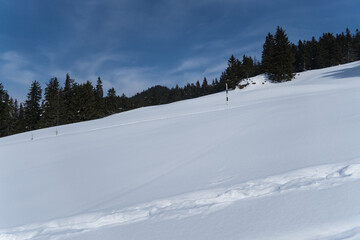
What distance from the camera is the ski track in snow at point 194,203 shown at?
116 inches

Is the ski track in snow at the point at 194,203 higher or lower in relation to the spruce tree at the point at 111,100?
lower

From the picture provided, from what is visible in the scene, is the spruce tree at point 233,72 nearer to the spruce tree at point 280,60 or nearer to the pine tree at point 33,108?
the spruce tree at point 280,60

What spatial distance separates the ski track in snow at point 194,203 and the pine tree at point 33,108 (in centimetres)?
4982

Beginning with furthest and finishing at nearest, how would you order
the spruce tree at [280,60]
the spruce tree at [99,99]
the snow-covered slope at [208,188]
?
the spruce tree at [99,99]
the spruce tree at [280,60]
the snow-covered slope at [208,188]

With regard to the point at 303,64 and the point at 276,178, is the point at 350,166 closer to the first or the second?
the point at 276,178

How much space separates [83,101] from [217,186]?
146ft

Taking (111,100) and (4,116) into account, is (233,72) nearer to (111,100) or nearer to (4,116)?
(111,100)

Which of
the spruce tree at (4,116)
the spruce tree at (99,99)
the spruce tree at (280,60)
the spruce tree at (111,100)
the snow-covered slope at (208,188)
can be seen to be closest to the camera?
the snow-covered slope at (208,188)

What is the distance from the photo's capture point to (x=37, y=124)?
43281mm

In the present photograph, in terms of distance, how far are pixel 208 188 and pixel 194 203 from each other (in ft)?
1.67

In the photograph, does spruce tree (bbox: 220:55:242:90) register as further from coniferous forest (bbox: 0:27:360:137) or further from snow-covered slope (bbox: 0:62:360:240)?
snow-covered slope (bbox: 0:62:360:240)

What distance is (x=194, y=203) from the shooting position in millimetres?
3209

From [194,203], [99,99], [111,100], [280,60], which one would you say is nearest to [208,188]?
[194,203]

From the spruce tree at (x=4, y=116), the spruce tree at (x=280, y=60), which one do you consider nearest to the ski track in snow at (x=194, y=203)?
the spruce tree at (x=280, y=60)
